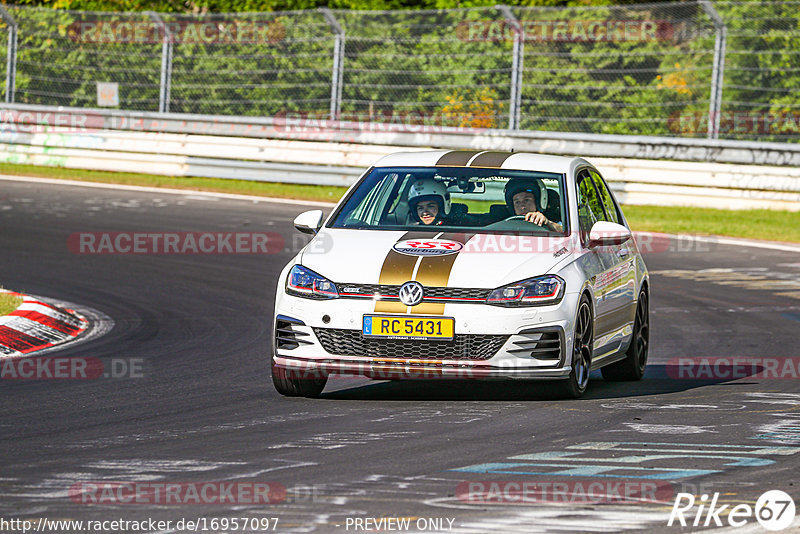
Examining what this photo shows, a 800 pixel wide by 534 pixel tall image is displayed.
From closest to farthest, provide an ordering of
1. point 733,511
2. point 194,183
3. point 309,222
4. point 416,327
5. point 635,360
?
point 733,511
point 416,327
point 309,222
point 635,360
point 194,183

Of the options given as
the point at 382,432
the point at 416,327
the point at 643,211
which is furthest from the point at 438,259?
the point at 643,211

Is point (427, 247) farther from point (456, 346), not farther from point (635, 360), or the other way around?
point (635, 360)

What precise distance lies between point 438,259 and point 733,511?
10.6 ft

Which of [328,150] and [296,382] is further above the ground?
[328,150]

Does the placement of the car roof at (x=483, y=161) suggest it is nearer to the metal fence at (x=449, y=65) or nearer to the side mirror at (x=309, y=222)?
the side mirror at (x=309, y=222)

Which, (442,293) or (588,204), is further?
(588,204)

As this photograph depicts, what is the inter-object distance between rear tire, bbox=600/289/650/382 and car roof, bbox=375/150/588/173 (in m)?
1.20

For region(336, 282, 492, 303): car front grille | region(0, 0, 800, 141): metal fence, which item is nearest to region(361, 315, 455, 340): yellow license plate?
region(336, 282, 492, 303): car front grille

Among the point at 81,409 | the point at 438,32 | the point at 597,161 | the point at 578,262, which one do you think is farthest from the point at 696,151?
the point at 81,409

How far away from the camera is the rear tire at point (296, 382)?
895 centimetres

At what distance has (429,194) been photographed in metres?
9.78

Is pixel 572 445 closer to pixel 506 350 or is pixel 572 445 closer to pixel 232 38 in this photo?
pixel 506 350

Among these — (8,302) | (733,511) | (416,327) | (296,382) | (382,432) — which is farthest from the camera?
(8,302)

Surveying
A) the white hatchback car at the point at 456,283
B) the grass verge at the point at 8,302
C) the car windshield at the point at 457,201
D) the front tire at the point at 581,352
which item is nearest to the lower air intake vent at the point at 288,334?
the white hatchback car at the point at 456,283
